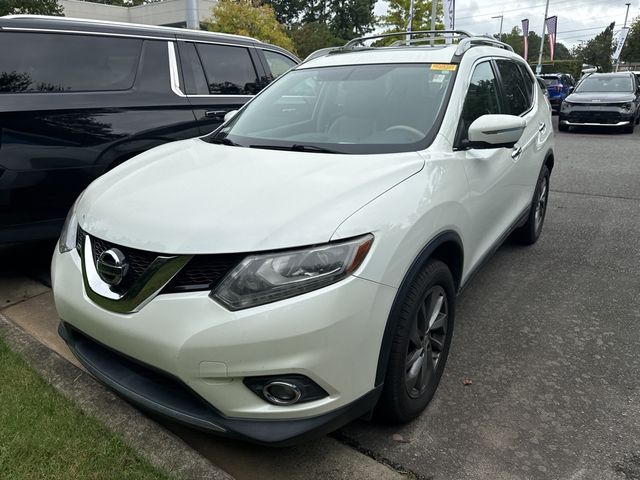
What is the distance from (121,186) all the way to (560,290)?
3.24m

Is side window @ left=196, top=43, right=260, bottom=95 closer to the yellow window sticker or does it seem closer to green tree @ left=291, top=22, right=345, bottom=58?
the yellow window sticker

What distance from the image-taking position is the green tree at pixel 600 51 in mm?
63281

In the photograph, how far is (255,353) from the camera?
1.77 m

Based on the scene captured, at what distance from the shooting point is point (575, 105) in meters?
13.8

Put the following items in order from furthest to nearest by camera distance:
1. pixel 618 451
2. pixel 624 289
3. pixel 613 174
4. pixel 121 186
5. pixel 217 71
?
pixel 613 174 → pixel 217 71 → pixel 624 289 → pixel 121 186 → pixel 618 451

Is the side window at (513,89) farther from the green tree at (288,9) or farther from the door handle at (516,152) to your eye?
the green tree at (288,9)

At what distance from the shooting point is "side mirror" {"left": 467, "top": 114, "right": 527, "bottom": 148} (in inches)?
105

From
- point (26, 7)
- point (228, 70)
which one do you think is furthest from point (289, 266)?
point (26, 7)

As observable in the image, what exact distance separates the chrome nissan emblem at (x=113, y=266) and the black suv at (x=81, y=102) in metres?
1.88

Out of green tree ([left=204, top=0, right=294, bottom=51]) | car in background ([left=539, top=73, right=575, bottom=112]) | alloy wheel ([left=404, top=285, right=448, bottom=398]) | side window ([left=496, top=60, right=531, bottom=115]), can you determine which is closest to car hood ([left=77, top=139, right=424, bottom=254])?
alloy wheel ([left=404, top=285, right=448, bottom=398])

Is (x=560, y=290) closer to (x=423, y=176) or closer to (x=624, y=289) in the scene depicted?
(x=624, y=289)

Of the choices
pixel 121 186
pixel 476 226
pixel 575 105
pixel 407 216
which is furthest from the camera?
pixel 575 105

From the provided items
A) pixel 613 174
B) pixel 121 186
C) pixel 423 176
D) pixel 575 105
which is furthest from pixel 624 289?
pixel 575 105

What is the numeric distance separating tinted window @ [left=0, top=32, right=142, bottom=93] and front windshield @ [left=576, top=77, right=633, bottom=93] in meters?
13.9
